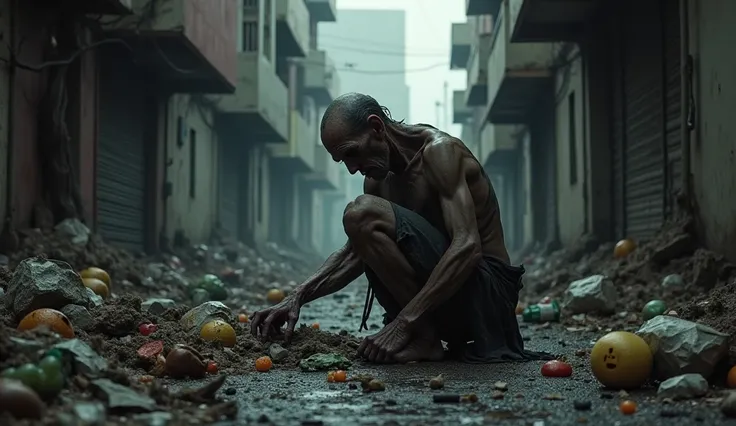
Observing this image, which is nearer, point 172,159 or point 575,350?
point 575,350

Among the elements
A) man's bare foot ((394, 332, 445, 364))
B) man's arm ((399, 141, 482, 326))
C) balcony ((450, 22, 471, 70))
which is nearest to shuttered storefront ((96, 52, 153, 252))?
man's bare foot ((394, 332, 445, 364))

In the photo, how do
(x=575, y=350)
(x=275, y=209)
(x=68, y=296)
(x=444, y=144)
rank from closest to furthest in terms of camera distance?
1. (x=444, y=144)
2. (x=68, y=296)
3. (x=575, y=350)
4. (x=275, y=209)

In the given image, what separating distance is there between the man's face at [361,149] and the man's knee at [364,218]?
0.19 meters

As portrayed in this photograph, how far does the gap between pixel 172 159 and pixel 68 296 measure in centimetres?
1117

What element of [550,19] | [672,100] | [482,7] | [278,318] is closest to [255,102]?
[550,19]

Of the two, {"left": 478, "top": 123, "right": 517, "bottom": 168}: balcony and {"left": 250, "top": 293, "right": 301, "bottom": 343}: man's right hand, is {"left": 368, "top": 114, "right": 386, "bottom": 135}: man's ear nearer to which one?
{"left": 250, "top": 293, "right": 301, "bottom": 343}: man's right hand

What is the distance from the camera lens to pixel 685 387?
3.72m

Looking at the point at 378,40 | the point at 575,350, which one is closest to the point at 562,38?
the point at 575,350

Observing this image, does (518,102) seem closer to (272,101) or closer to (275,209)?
(272,101)

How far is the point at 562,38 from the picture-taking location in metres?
13.7

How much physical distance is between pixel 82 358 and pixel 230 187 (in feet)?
67.3

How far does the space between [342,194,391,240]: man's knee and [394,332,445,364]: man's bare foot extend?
651 mm

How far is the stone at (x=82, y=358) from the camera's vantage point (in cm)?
349

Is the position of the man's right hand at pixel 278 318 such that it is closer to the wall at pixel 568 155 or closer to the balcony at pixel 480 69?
the wall at pixel 568 155
